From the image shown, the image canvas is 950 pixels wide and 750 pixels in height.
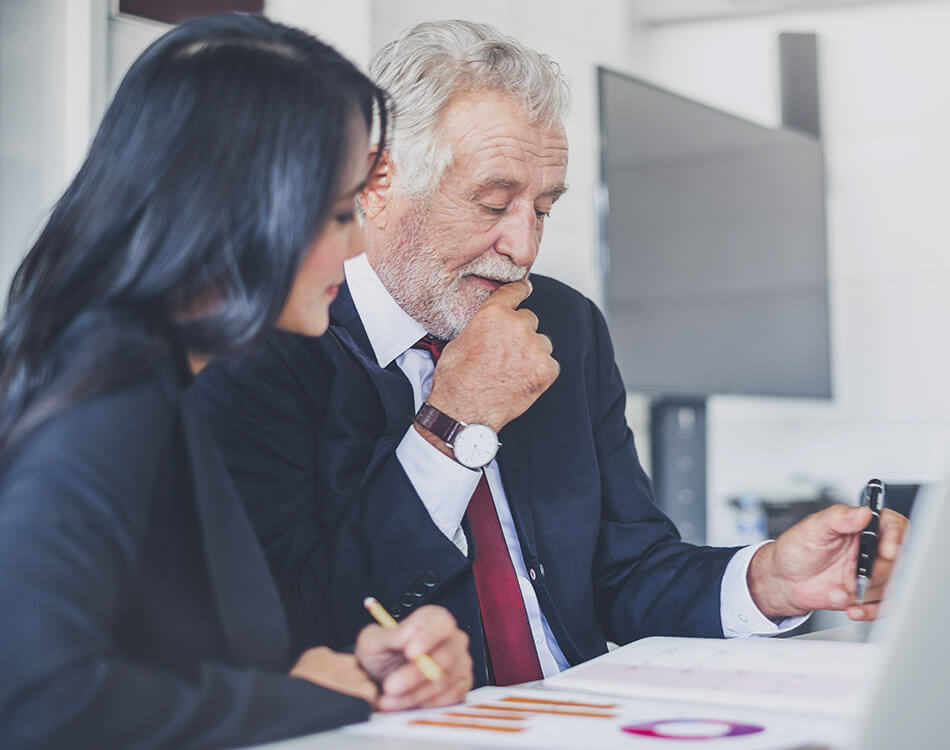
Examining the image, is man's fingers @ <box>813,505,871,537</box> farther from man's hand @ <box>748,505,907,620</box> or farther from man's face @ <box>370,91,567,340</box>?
man's face @ <box>370,91,567,340</box>

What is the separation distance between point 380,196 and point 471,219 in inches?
5.8

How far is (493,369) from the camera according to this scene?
52.4 inches

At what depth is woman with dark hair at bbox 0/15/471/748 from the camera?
0.68 metres

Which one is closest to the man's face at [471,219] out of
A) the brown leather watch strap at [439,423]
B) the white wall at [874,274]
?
the brown leather watch strap at [439,423]

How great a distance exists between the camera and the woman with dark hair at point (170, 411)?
2.23 feet

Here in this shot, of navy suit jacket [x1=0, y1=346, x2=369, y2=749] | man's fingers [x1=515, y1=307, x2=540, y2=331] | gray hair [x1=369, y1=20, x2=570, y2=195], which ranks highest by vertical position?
gray hair [x1=369, y1=20, x2=570, y2=195]

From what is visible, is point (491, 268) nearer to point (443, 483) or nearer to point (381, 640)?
point (443, 483)

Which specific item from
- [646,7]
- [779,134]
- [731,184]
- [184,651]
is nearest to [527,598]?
[184,651]

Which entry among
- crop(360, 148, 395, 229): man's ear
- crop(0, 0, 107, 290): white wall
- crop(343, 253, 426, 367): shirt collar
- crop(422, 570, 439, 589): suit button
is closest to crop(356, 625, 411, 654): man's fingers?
crop(422, 570, 439, 589): suit button

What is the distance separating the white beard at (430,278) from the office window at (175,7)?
54.0 inches

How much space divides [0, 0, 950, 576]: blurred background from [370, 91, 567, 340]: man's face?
1584mm

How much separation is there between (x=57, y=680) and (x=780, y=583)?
906mm

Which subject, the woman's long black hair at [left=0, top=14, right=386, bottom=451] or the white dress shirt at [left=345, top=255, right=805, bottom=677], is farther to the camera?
the white dress shirt at [left=345, top=255, right=805, bottom=677]

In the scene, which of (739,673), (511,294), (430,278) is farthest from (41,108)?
(739,673)
